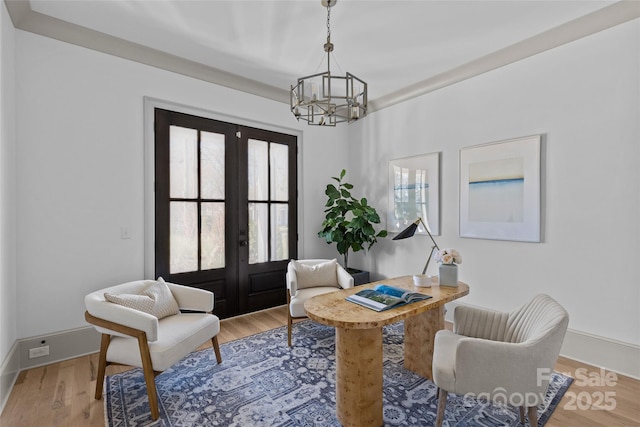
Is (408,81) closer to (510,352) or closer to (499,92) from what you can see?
(499,92)

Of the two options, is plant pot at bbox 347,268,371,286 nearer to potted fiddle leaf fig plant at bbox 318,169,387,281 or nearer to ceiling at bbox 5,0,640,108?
potted fiddle leaf fig plant at bbox 318,169,387,281

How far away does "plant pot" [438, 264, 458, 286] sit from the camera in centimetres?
250

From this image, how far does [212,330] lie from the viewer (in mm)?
2420

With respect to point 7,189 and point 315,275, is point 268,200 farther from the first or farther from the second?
point 7,189

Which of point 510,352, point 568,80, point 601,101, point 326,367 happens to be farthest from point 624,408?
point 568,80

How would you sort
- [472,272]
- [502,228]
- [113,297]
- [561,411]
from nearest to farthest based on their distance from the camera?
[561,411], [113,297], [502,228], [472,272]

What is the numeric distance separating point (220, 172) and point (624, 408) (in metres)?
4.01

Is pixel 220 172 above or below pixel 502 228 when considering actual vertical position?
above

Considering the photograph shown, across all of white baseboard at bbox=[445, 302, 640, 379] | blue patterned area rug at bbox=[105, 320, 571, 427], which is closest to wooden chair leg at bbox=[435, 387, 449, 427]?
blue patterned area rug at bbox=[105, 320, 571, 427]

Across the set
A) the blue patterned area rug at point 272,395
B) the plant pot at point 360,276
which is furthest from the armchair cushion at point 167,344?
the plant pot at point 360,276

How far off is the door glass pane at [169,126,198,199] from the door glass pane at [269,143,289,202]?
1.01 m

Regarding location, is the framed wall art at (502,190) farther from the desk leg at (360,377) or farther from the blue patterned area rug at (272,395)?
the desk leg at (360,377)

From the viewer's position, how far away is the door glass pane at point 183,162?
326 cm

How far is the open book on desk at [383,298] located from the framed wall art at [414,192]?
169 centimetres
